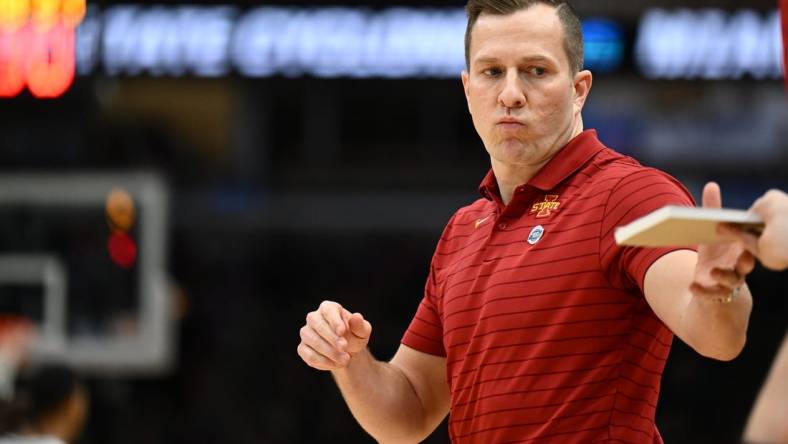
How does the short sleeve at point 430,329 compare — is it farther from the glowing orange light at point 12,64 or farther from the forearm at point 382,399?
the glowing orange light at point 12,64

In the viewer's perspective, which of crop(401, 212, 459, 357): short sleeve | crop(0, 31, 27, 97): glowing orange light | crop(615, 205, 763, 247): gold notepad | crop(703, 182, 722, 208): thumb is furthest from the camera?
crop(0, 31, 27, 97): glowing orange light

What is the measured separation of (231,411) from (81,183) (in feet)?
16.8

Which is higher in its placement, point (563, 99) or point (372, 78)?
point (563, 99)

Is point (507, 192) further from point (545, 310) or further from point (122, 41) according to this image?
point (122, 41)

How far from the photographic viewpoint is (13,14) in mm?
7473

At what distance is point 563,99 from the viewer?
268 centimetres

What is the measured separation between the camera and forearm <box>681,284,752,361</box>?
210 cm

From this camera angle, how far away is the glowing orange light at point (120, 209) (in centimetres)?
1038

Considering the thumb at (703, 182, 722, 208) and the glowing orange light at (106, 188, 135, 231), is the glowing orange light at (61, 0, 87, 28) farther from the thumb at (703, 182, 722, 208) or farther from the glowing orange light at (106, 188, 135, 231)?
the thumb at (703, 182, 722, 208)

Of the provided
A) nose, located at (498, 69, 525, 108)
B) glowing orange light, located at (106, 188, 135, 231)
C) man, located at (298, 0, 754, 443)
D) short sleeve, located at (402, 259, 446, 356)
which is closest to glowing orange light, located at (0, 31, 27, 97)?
glowing orange light, located at (106, 188, 135, 231)

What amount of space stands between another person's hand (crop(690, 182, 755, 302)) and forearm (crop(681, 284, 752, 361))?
0.02 m

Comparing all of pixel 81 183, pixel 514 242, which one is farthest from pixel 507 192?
pixel 81 183

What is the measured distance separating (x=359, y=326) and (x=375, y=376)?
0.27 m

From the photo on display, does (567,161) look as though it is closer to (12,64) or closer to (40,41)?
(40,41)
